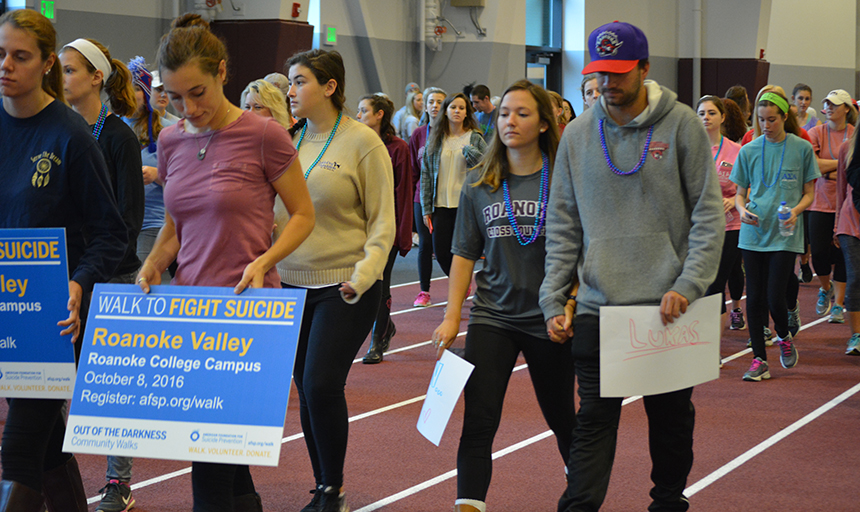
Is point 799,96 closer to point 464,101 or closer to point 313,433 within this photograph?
point 464,101

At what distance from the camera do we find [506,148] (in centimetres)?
356

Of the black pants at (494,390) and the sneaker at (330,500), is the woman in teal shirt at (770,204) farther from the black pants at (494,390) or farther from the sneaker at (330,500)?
the sneaker at (330,500)

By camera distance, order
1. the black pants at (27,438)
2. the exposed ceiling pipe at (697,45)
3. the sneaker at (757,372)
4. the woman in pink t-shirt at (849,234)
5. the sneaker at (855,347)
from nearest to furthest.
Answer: the black pants at (27,438), the sneaker at (757,372), the woman in pink t-shirt at (849,234), the sneaker at (855,347), the exposed ceiling pipe at (697,45)

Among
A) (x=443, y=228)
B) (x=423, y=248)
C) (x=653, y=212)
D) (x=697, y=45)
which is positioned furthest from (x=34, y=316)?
(x=697, y=45)

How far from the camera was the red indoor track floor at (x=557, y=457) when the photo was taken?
4.09 meters

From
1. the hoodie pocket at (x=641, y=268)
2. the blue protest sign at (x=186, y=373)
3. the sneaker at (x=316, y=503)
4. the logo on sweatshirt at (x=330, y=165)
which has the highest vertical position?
the logo on sweatshirt at (x=330, y=165)

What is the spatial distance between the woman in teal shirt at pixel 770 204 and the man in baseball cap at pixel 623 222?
315cm

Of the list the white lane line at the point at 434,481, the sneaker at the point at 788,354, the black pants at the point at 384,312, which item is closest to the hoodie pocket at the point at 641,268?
the white lane line at the point at 434,481

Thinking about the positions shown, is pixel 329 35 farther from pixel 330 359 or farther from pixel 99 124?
pixel 330 359

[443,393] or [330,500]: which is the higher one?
[443,393]

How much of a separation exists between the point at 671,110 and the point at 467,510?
1.51 m

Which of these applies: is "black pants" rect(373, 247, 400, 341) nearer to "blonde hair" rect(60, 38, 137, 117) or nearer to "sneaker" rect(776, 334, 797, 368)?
"sneaker" rect(776, 334, 797, 368)

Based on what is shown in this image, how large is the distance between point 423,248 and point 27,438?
19.6ft

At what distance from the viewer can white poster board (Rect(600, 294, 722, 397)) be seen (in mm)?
3043
